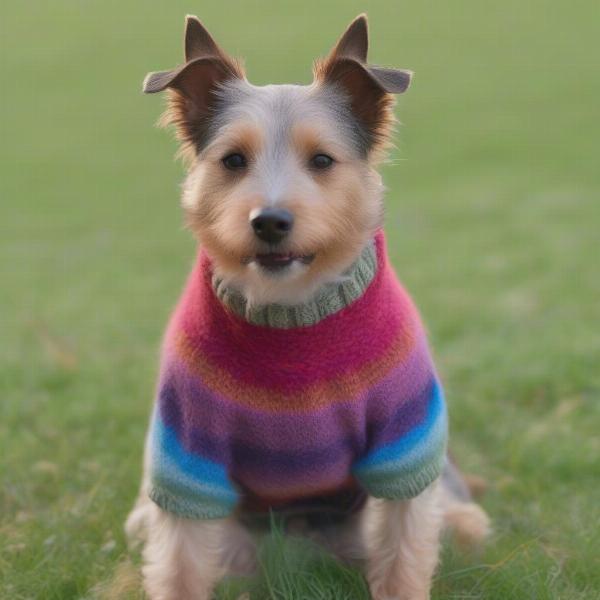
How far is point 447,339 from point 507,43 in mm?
19493

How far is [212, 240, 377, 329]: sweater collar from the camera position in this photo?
11.5 feet

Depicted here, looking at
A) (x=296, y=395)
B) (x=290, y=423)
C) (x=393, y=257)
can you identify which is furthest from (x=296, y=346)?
(x=393, y=257)

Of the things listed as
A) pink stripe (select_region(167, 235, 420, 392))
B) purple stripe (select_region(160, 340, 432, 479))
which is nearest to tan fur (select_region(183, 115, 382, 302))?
pink stripe (select_region(167, 235, 420, 392))

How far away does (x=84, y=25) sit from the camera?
27.5 meters

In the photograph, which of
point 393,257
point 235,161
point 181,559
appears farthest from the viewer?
point 393,257

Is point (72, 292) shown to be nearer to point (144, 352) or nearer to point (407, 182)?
point (144, 352)

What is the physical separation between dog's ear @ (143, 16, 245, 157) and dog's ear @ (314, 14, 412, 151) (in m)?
0.35

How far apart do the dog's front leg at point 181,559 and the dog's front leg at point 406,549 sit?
0.61 meters

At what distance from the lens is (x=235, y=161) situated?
11.4 feet

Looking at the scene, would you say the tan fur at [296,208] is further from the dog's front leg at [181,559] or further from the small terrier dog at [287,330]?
the dog's front leg at [181,559]

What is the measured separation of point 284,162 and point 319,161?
14 cm

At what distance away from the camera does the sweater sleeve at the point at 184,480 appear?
11.9 ft

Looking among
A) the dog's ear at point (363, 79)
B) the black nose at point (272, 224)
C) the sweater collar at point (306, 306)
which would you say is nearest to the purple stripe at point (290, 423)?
the sweater collar at point (306, 306)

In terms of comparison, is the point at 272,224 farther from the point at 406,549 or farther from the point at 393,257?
the point at 393,257
